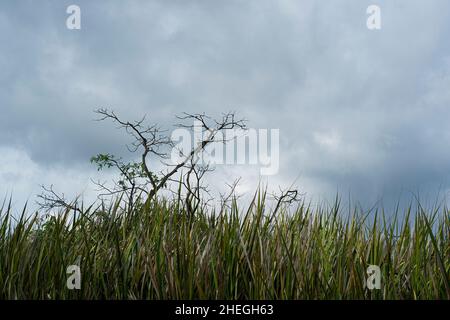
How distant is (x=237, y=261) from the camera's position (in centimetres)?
498

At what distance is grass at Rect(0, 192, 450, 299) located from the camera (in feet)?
15.8

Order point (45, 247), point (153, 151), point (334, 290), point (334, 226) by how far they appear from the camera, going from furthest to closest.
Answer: point (153, 151) → point (334, 226) → point (45, 247) → point (334, 290)

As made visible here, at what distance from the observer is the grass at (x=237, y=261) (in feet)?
15.8

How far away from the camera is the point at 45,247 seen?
17.7 feet
